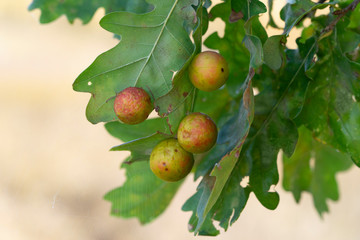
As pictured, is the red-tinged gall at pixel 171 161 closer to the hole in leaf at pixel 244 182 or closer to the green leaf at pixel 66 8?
the hole in leaf at pixel 244 182

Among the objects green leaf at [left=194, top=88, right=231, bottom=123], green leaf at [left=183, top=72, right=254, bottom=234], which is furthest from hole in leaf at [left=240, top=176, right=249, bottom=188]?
green leaf at [left=194, top=88, right=231, bottom=123]

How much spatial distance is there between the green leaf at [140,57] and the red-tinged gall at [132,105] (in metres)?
0.03

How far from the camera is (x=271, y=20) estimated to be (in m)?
1.13

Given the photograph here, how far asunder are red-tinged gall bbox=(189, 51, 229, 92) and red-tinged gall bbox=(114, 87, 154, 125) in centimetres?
8

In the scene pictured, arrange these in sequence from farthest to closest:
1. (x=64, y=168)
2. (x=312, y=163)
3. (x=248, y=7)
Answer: (x=64, y=168) < (x=312, y=163) < (x=248, y=7)

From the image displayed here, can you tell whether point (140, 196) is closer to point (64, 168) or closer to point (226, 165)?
point (226, 165)

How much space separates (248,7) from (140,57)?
199 millimetres

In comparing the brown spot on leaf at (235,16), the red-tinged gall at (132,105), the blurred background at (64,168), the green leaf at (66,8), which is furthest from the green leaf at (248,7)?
the blurred background at (64,168)

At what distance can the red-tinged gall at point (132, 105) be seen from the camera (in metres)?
0.77

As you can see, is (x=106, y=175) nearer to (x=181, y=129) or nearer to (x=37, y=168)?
(x=37, y=168)

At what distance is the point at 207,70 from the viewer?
2.54 ft

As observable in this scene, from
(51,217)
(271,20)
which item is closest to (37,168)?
(51,217)

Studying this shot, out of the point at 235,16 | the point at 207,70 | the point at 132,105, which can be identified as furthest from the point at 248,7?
the point at 132,105

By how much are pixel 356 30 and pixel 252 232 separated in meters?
2.06
